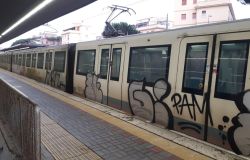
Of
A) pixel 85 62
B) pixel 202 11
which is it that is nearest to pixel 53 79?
pixel 85 62

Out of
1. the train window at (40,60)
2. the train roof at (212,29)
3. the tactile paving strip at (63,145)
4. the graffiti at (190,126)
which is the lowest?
the tactile paving strip at (63,145)

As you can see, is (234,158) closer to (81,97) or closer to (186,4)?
(81,97)

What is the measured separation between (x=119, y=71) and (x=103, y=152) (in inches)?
144

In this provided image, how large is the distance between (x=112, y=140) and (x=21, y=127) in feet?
5.68

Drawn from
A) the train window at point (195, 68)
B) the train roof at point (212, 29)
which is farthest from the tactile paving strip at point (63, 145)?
the train roof at point (212, 29)

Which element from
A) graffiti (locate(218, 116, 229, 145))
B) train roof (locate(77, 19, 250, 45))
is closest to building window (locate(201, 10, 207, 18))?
train roof (locate(77, 19, 250, 45))

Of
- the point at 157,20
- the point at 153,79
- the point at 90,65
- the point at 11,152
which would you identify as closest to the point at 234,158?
the point at 153,79

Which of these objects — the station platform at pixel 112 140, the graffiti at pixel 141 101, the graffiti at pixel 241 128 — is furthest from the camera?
the graffiti at pixel 141 101

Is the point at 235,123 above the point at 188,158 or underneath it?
above

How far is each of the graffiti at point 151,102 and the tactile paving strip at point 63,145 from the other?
2121 millimetres

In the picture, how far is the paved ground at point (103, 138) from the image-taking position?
459 cm

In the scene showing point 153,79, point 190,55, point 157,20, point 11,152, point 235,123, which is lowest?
point 11,152

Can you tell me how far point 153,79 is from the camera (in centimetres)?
662

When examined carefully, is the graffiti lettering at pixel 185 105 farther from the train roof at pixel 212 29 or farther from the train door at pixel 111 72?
the train door at pixel 111 72
